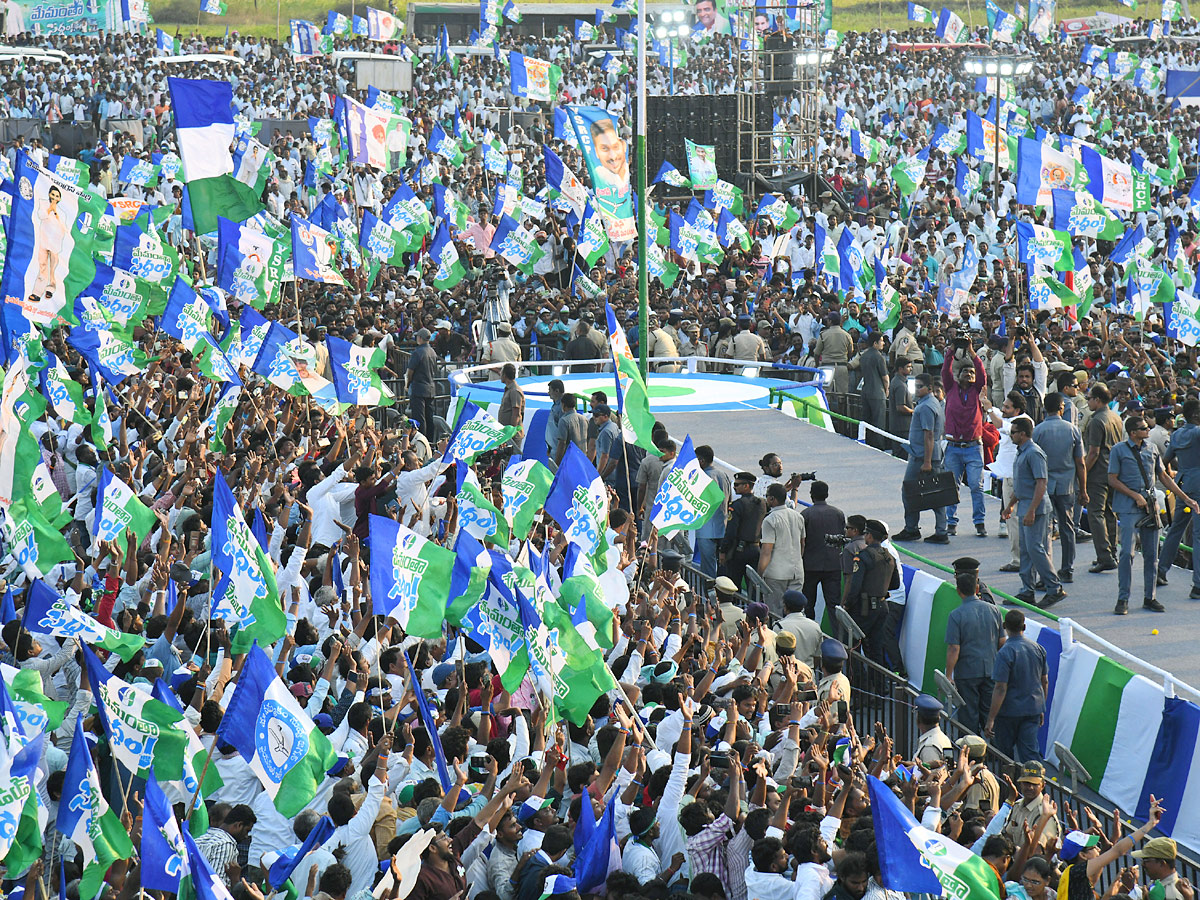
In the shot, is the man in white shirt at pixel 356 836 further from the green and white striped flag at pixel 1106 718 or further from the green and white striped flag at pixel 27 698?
the green and white striped flag at pixel 1106 718

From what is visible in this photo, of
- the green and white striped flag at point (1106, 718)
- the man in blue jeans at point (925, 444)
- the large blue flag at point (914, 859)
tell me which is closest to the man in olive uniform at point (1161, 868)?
the large blue flag at point (914, 859)

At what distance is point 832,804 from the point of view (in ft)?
26.5

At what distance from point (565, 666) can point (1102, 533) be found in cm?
707

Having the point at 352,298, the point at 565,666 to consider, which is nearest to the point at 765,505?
the point at 565,666

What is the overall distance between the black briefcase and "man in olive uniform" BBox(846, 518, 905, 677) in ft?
7.14

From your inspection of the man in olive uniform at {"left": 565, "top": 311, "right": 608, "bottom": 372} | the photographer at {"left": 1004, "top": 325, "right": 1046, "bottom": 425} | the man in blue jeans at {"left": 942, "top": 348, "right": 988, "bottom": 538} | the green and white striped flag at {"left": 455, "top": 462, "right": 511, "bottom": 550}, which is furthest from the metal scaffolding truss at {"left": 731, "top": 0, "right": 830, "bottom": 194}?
the green and white striped flag at {"left": 455, "top": 462, "right": 511, "bottom": 550}

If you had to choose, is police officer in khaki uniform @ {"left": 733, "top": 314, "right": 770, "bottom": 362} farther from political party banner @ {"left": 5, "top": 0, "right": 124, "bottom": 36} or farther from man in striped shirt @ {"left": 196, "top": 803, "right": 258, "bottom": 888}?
political party banner @ {"left": 5, "top": 0, "right": 124, "bottom": 36}

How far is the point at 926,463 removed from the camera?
15.1m

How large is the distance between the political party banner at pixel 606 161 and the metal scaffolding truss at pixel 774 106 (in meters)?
12.7

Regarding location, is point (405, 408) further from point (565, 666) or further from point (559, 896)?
point (559, 896)

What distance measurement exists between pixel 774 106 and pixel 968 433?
23.0 meters

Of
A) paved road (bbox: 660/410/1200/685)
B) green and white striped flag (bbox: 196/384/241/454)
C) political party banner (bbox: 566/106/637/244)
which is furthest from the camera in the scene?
political party banner (bbox: 566/106/637/244)

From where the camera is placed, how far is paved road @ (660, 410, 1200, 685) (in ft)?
41.6

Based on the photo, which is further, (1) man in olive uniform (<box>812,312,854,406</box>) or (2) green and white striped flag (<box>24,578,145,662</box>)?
(1) man in olive uniform (<box>812,312,854,406</box>)
